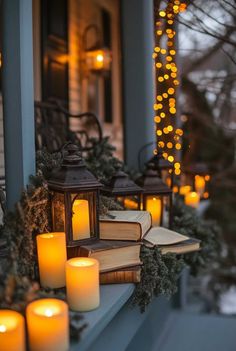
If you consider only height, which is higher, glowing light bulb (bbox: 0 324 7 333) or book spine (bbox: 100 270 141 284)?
glowing light bulb (bbox: 0 324 7 333)

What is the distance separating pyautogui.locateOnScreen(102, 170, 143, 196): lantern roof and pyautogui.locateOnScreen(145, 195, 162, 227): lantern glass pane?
1.14 ft

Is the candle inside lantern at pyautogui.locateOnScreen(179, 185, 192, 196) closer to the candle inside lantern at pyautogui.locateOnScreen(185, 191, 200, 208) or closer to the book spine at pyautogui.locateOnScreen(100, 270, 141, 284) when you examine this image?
the candle inside lantern at pyautogui.locateOnScreen(185, 191, 200, 208)

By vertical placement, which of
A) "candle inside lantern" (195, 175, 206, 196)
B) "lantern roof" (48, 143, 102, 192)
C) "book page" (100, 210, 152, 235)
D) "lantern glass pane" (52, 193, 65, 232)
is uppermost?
"lantern roof" (48, 143, 102, 192)

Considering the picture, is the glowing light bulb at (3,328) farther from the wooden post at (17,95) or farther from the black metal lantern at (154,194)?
the black metal lantern at (154,194)

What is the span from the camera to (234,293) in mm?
9594

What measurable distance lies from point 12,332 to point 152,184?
5.81 feet

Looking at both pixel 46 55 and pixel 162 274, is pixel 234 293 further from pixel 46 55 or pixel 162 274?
pixel 162 274

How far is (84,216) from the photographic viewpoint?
2.32m

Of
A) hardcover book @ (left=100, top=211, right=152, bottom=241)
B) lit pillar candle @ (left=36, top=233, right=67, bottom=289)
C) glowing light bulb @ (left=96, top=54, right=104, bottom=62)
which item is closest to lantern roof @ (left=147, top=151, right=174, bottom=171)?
hardcover book @ (left=100, top=211, right=152, bottom=241)

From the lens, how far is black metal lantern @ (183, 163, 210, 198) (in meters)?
4.32

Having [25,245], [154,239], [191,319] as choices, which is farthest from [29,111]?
[191,319]

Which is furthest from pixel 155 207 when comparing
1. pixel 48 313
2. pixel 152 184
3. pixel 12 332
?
pixel 12 332

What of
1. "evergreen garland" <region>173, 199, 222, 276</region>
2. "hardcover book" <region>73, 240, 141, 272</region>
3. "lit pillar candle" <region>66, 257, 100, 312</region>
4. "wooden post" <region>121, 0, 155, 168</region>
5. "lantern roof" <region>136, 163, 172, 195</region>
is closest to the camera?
"lit pillar candle" <region>66, 257, 100, 312</region>

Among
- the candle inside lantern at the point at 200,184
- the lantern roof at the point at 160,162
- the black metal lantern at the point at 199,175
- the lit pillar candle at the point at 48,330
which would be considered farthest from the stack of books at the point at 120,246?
the candle inside lantern at the point at 200,184
